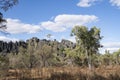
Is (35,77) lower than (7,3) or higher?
lower

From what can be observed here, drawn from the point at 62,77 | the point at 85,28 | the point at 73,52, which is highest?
the point at 85,28

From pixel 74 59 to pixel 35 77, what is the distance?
6166 centimetres

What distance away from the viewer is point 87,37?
188ft

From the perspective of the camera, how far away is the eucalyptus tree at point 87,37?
5734 cm

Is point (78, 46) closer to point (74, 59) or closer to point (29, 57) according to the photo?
point (29, 57)

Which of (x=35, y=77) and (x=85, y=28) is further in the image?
(x=85, y=28)

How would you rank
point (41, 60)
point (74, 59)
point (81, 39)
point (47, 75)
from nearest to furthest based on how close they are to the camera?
point (47, 75) < point (81, 39) < point (41, 60) < point (74, 59)

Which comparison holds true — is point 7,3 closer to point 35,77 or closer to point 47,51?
point 35,77

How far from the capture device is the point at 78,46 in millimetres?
60375

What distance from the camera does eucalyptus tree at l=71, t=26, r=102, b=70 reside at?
188 feet

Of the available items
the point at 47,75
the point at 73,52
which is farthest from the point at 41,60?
the point at 47,75

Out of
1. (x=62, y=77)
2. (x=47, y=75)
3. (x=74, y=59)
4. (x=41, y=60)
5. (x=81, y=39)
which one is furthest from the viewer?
(x=74, y=59)

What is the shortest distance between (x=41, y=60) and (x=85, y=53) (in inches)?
459

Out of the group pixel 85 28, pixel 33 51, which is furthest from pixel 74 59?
pixel 85 28
